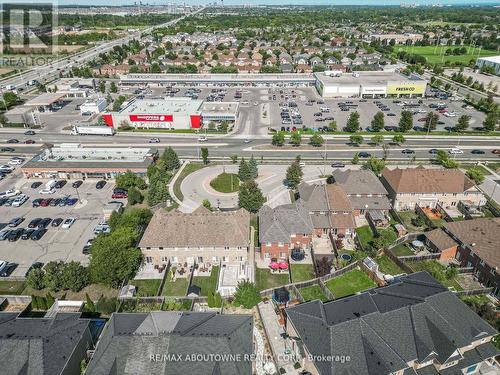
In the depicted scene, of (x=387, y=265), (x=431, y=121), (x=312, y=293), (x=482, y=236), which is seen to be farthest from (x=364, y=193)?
(x=431, y=121)

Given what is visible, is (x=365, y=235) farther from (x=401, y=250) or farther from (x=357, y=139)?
(x=357, y=139)

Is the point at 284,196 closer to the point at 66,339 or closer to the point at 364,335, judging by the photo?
the point at 364,335

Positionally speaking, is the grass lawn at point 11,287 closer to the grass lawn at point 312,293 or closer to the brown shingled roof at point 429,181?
the grass lawn at point 312,293

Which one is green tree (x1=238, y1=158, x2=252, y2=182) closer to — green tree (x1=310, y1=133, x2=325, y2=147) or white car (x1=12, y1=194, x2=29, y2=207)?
green tree (x1=310, y1=133, x2=325, y2=147)

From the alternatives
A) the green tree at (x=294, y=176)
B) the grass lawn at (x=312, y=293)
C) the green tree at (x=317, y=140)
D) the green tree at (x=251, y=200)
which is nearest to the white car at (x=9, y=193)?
the green tree at (x=251, y=200)

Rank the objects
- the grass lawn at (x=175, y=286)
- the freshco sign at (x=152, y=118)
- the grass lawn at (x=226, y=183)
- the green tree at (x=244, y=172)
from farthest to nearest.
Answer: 1. the freshco sign at (x=152, y=118)
2. the green tree at (x=244, y=172)
3. the grass lawn at (x=226, y=183)
4. the grass lawn at (x=175, y=286)

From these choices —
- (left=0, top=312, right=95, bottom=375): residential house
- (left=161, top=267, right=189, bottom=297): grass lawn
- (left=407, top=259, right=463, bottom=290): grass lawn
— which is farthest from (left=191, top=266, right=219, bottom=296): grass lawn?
(left=407, top=259, right=463, bottom=290): grass lawn

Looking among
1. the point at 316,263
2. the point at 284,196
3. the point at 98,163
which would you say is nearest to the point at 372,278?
the point at 316,263
